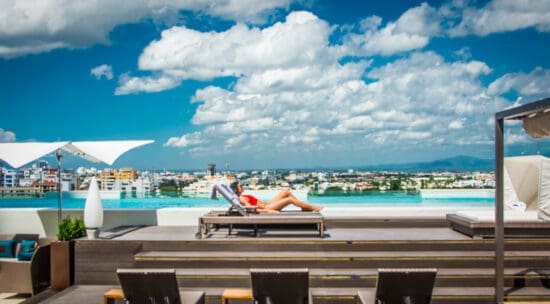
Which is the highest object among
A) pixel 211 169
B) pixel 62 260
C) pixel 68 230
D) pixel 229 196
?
pixel 211 169

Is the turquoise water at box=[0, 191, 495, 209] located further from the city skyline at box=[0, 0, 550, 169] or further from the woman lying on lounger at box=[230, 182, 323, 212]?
the city skyline at box=[0, 0, 550, 169]

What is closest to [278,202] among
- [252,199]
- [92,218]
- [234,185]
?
[252,199]

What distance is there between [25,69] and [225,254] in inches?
1260

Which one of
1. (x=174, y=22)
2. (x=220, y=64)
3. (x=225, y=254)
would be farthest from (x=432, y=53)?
(x=225, y=254)

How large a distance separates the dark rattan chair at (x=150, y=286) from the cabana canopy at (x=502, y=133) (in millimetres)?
3130

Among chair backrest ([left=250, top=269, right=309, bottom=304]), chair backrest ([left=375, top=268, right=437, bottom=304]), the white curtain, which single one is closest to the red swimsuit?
chair backrest ([left=250, top=269, right=309, bottom=304])

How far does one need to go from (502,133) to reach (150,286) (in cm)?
375

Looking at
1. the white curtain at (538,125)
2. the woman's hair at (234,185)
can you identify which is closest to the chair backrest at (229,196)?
the woman's hair at (234,185)

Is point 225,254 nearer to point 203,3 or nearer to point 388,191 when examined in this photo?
point 388,191

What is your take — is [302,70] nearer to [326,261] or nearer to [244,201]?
[244,201]

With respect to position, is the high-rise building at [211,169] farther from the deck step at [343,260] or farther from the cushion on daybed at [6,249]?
the cushion on daybed at [6,249]

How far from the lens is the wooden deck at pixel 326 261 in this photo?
20.2 feet

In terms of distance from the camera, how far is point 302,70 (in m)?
27.1

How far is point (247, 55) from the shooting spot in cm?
2753
